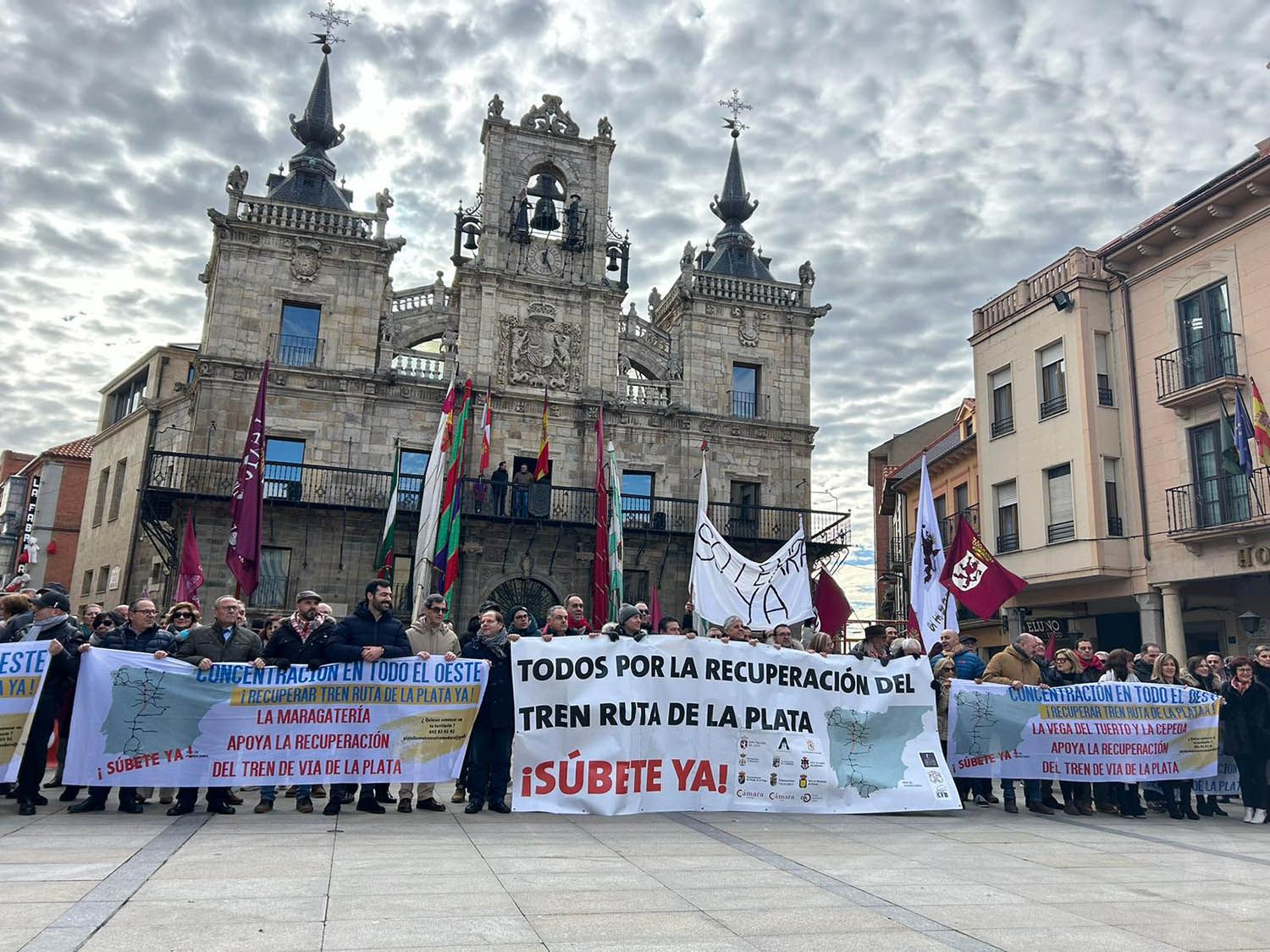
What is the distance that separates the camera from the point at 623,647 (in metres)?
9.23

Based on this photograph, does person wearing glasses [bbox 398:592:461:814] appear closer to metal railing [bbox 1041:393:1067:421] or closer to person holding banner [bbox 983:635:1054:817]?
person holding banner [bbox 983:635:1054:817]

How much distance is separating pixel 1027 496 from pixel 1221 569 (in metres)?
5.18

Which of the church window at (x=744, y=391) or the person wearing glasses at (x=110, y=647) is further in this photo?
the church window at (x=744, y=391)

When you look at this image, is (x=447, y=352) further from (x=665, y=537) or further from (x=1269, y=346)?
(x=1269, y=346)

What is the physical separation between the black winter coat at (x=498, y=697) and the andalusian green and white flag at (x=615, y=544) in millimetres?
11114

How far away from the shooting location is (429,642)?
959 cm

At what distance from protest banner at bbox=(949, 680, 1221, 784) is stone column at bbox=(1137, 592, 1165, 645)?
36.1 ft

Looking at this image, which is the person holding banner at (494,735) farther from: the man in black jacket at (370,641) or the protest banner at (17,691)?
the protest banner at (17,691)

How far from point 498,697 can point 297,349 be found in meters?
19.7

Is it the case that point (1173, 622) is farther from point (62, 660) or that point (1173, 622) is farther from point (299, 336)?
point (299, 336)

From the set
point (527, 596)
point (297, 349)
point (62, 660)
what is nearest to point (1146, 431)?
point (527, 596)

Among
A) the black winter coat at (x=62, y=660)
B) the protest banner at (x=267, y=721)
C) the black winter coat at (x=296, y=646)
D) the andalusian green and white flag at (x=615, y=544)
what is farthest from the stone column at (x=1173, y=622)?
the black winter coat at (x=62, y=660)

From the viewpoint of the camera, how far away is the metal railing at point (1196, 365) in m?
19.3

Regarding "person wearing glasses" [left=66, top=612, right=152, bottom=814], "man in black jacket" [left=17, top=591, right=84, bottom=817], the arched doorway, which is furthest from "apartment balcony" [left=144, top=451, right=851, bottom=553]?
"man in black jacket" [left=17, top=591, right=84, bottom=817]
